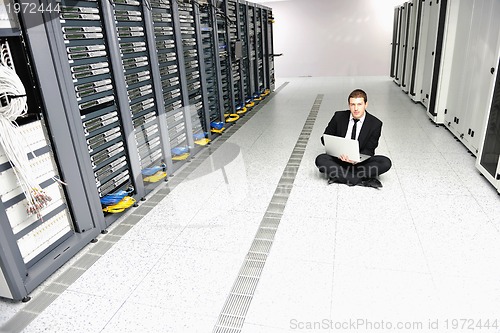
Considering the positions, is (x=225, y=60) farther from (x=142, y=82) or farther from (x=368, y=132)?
(x=368, y=132)

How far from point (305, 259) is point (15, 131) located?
2203 mm

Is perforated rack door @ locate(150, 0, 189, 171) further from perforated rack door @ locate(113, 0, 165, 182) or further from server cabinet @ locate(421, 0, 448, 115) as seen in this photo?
server cabinet @ locate(421, 0, 448, 115)

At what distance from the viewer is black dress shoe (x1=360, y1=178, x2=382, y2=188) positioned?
372 centimetres

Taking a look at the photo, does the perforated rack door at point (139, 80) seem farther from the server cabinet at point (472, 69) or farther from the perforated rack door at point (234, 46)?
the server cabinet at point (472, 69)

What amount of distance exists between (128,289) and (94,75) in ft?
6.20

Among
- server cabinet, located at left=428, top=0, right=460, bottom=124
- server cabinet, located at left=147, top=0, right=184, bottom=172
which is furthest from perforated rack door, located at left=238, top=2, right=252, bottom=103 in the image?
server cabinet, located at left=428, top=0, right=460, bottom=124

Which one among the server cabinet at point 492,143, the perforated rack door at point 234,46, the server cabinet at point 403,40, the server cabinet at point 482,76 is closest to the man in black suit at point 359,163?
the server cabinet at point 492,143

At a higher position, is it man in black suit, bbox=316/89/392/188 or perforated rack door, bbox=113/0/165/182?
perforated rack door, bbox=113/0/165/182

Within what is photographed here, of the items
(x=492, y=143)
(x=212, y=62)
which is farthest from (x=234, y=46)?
(x=492, y=143)

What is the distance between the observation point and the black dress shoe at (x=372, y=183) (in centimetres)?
372

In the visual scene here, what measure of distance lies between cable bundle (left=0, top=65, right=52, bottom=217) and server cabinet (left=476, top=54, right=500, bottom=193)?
417cm

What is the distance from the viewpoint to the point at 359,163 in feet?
12.7

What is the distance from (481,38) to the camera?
171 inches

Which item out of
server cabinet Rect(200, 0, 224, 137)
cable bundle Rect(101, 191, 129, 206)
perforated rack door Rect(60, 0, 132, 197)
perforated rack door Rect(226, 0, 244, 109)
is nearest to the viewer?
perforated rack door Rect(60, 0, 132, 197)
